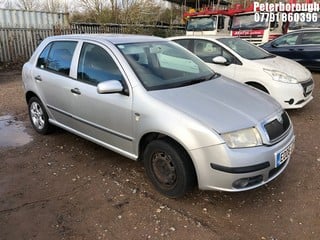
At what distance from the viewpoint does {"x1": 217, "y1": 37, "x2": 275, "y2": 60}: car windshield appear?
678 centimetres

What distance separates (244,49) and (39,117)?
4.37 meters

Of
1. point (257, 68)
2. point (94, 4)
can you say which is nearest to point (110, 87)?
point (257, 68)

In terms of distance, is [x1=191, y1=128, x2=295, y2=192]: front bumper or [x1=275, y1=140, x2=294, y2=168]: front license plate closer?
[x1=191, y1=128, x2=295, y2=192]: front bumper

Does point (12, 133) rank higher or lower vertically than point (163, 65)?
lower

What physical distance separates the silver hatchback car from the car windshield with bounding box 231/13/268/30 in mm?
9509

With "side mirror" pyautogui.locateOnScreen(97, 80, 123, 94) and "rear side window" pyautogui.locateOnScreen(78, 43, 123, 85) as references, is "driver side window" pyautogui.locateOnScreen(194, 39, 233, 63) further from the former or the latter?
"side mirror" pyautogui.locateOnScreen(97, 80, 123, 94)

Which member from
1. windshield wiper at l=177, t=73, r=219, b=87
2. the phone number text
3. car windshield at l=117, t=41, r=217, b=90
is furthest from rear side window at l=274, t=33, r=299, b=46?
windshield wiper at l=177, t=73, r=219, b=87

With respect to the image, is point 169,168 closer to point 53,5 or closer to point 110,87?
point 110,87

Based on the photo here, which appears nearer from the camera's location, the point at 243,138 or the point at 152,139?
the point at 243,138

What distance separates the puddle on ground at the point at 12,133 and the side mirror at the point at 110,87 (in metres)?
2.19

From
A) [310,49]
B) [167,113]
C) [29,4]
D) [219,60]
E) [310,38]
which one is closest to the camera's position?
[167,113]

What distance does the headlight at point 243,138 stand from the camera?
114 inches

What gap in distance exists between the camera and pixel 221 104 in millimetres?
3283

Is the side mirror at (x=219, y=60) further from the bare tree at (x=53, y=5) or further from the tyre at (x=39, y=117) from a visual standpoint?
the bare tree at (x=53, y=5)
